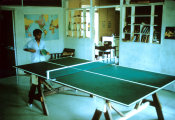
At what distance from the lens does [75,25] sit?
26.8ft

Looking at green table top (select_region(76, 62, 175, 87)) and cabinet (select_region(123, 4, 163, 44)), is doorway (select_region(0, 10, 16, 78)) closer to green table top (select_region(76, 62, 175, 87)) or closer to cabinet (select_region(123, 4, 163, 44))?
green table top (select_region(76, 62, 175, 87))

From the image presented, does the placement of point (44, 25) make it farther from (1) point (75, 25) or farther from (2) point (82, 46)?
(2) point (82, 46)

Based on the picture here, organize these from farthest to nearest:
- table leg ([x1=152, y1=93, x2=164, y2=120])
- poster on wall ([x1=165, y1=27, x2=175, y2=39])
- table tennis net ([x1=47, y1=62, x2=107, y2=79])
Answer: poster on wall ([x1=165, y1=27, x2=175, y2=39]) < table tennis net ([x1=47, y1=62, x2=107, y2=79]) < table leg ([x1=152, y1=93, x2=164, y2=120])

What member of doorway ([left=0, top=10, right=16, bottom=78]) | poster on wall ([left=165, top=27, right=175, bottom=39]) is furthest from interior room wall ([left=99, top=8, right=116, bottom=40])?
poster on wall ([left=165, top=27, right=175, bottom=39])

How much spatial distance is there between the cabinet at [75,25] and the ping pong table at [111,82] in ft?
11.2

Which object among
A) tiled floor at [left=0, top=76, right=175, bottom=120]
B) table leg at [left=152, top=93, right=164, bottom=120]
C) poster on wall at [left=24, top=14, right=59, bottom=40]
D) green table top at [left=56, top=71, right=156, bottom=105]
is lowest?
tiled floor at [left=0, top=76, right=175, bottom=120]

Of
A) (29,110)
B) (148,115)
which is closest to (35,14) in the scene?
(29,110)

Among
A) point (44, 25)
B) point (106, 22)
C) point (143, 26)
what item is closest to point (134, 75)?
point (143, 26)

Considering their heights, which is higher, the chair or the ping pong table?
the chair

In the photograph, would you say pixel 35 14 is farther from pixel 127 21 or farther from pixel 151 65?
pixel 151 65

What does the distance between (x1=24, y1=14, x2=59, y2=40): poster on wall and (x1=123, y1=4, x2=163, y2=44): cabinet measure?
2849 millimetres

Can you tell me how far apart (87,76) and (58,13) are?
4805 millimetres

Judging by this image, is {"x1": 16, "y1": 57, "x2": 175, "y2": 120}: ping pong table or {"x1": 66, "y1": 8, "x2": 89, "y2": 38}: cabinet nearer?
{"x1": 16, "y1": 57, "x2": 175, "y2": 120}: ping pong table

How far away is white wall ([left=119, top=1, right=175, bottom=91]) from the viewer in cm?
540
